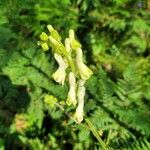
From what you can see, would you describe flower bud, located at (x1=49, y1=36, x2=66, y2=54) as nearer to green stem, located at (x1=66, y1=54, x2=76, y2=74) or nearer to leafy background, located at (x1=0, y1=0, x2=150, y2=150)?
green stem, located at (x1=66, y1=54, x2=76, y2=74)

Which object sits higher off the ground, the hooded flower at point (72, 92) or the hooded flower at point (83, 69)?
the hooded flower at point (83, 69)

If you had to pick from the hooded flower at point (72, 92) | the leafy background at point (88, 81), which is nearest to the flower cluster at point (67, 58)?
the hooded flower at point (72, 92)

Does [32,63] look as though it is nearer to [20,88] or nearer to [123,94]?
[20,88]

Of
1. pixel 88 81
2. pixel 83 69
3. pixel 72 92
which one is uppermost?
pixel 83 69

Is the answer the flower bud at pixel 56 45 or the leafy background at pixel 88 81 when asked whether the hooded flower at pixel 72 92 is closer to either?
the flower bud at pixel 56 45

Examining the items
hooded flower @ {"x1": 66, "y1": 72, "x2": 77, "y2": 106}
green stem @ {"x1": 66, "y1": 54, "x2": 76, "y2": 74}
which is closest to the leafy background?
hooded flower @ {"x1": 66, "y1": 72, "x2": 77, "y2": 106}

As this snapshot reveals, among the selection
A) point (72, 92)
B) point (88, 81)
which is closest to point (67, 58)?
point (72, 92)

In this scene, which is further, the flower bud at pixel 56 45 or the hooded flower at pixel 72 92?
the hooded flower at pixel 72 92

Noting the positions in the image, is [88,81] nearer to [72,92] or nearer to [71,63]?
[72,92]
